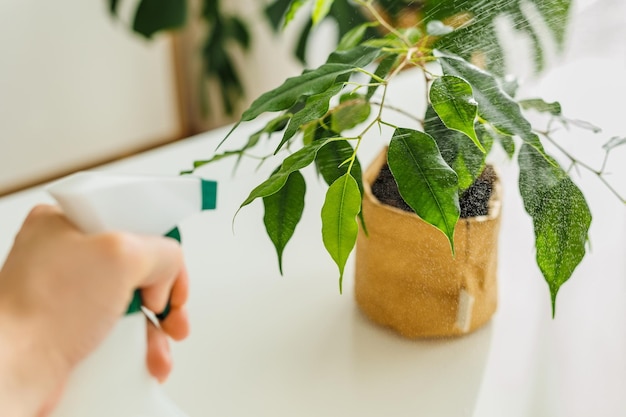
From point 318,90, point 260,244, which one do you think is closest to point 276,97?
point 318,90

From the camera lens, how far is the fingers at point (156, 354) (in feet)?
1.20

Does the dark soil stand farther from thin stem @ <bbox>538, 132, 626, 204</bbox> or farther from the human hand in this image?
the human hand

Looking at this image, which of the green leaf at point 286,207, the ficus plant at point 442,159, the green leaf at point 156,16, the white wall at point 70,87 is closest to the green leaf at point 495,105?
the ficus plant at point 442,159

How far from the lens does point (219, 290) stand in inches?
21.3

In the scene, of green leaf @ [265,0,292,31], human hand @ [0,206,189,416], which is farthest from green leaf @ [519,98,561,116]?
A: green leaf @ [265,0,292,31]

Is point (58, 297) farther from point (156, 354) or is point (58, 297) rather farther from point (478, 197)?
point (478, 197)

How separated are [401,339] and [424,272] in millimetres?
60

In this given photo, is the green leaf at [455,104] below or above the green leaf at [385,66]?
above

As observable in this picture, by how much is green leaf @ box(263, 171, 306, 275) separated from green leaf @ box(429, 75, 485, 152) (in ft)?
0.32

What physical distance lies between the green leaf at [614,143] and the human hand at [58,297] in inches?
9.1

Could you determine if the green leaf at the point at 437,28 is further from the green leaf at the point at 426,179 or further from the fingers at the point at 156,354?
the fingers at the point at 156,354

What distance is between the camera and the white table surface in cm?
39

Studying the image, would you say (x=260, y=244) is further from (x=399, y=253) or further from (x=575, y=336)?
(x=575, y=336)

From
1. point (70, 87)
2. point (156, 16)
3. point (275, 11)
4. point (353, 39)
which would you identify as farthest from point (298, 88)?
point (70, 87)
